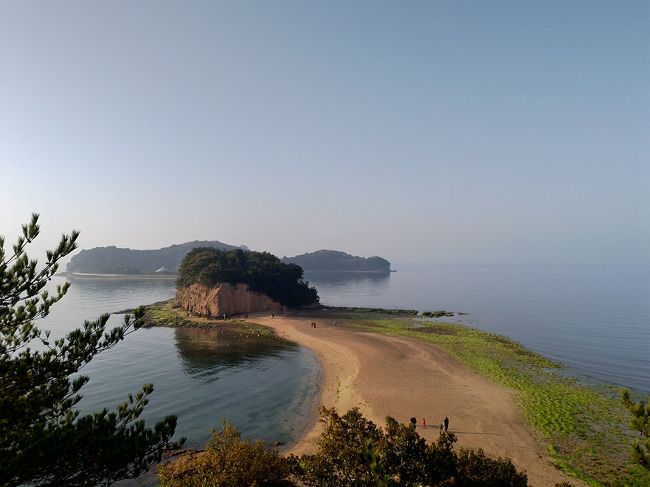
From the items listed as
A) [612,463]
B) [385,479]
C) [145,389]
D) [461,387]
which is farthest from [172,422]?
[461,387]

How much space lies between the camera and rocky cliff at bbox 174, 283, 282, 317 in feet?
258

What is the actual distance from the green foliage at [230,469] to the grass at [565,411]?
53.9 ft

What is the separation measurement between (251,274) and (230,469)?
69033mm

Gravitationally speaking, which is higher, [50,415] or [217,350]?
[50,415]

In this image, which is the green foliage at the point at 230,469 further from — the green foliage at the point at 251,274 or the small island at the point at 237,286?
the green foliage at the point at 251,274

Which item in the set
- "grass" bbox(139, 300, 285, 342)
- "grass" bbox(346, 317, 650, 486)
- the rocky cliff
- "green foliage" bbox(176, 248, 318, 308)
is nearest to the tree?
"grass" bbox(346, 317, 650, 486)

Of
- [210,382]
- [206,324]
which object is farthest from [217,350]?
[206,324]

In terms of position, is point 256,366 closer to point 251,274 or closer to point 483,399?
A: point 483,399

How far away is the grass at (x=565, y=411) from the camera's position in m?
20.9

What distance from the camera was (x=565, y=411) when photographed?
2912 cm

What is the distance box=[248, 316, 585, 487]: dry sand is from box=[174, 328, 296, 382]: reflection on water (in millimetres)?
6821

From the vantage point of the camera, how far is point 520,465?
20969 millimetres

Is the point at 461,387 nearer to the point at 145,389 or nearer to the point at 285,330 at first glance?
the point at 145,389

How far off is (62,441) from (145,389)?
2400 mm
